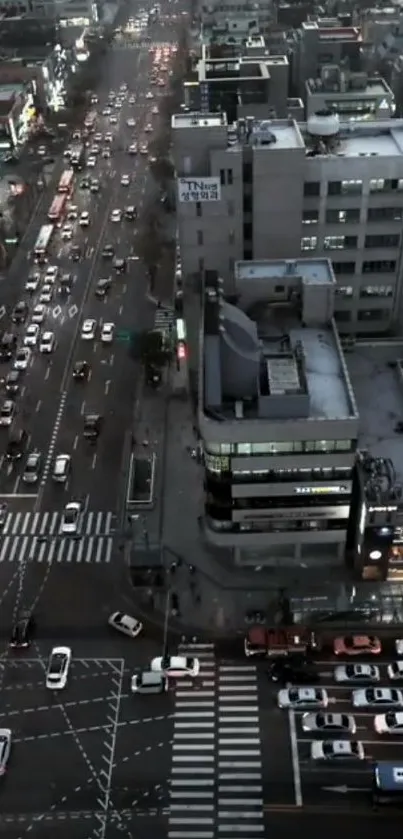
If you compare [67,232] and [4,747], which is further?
[67,232]

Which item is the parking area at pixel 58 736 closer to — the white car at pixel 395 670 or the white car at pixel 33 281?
the white car at pixel 395 670

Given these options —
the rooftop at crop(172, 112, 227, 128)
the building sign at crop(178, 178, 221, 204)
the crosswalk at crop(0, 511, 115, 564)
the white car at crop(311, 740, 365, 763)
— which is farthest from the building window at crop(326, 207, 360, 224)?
the white car at crop(311, 740, 365, 763)

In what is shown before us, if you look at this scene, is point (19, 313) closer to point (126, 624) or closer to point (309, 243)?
point (309, 243)

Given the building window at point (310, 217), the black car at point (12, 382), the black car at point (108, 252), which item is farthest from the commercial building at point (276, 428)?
the black car at point (108, 252)

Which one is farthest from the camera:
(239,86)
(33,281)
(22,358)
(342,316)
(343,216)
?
(239,86)

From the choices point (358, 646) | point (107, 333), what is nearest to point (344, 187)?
point (107, 333)

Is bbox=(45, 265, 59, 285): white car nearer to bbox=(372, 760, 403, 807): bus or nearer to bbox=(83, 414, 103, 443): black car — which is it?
bbox=(83, 414, 103, 443): black car
